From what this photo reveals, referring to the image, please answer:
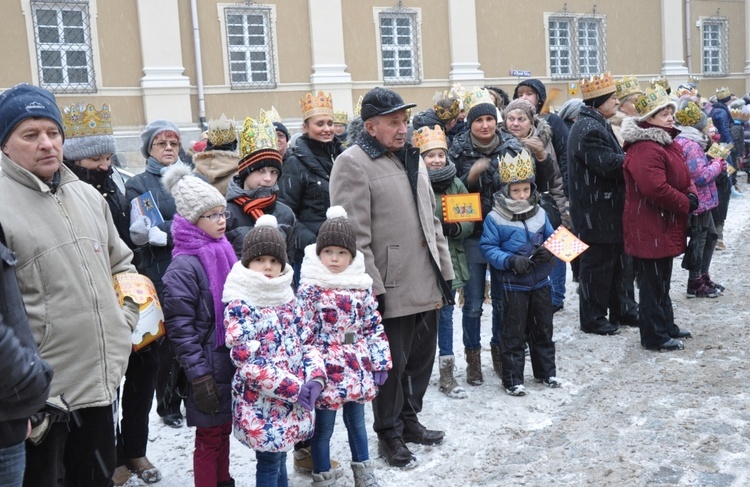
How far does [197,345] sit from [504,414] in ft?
7.67

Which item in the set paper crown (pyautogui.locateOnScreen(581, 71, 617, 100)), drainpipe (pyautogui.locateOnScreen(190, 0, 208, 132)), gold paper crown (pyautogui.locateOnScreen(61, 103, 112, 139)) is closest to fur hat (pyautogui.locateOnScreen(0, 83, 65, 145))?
gold paper crown (pyautogui.locateOnScreen(61, 103, 112, 139))

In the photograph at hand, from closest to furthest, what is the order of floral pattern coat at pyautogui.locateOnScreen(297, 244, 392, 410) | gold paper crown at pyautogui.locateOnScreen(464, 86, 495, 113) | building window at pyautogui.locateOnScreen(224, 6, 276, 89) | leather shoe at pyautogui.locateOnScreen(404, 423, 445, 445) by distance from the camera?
floral pattern coat at pyautogui.locateOnScreen(297, 244, 392, 410)
leather shoe at pyautogui.locateOnScreen(404, 423, 445, 445)
gold paper crown at pyautogui.locateOnScreen(464, 86, 495, 113)
building window at pyautogui.locateOnScreen(224, 6, 276, 89)

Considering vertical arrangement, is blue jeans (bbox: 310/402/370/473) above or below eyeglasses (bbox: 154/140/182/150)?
below

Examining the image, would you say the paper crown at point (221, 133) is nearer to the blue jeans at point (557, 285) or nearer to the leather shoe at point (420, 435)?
the leather shoe at point (420, 435)

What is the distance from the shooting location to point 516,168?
5.47 metres

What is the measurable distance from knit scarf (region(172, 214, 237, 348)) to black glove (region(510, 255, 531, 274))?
86.2 inches

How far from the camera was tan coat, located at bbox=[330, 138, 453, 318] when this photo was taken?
4.41m

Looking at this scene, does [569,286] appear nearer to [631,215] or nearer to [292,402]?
[631,215]

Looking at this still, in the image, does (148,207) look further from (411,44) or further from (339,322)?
(411,44)

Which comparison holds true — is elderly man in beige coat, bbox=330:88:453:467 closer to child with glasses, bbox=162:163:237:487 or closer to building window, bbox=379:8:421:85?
child with glasses, bbox=162:163:237:487

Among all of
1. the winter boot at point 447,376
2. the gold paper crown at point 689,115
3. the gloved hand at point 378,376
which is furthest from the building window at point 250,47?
the gloved hand at point 378,376

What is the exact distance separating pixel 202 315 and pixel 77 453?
821mm

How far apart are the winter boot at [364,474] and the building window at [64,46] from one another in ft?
42.8

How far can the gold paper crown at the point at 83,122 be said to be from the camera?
4285 millimetres
